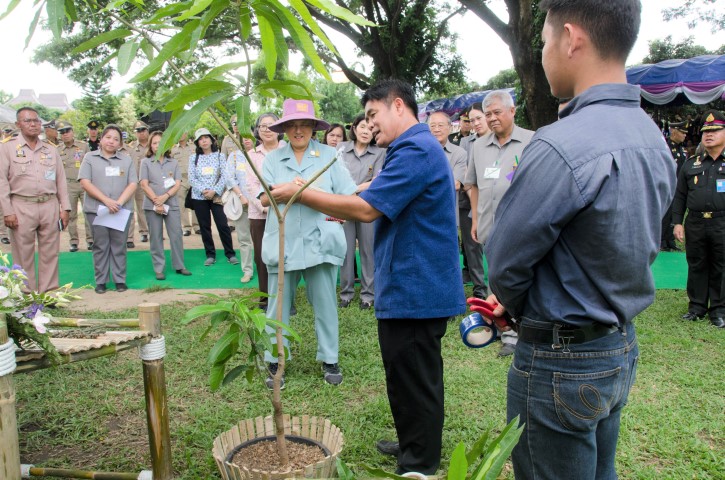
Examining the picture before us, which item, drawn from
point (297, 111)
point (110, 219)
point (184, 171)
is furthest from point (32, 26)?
point (184, 171)

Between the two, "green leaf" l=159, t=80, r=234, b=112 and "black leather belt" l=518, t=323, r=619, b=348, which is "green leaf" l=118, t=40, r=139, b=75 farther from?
"black leather belt" l=518, t=323, r=619, b=348

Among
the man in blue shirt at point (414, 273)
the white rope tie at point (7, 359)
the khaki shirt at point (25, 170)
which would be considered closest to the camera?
the white rope tie at point (7, 359)

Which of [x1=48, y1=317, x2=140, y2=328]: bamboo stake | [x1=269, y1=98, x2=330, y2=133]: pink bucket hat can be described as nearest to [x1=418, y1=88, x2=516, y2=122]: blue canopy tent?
[x1=269, y1=98, x2=330, y2=133]: pink bucket hat

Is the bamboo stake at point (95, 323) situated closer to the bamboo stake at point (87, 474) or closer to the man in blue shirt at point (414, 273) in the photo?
the bamboo stake at point (87, 474)

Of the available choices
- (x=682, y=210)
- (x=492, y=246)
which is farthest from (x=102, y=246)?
(x=682, y=210)

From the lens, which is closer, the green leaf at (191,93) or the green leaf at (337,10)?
the green leaf at (337,10)

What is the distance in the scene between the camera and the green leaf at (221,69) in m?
1.50

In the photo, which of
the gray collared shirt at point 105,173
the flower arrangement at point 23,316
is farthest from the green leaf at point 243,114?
the gray collared shirt at point 105,173

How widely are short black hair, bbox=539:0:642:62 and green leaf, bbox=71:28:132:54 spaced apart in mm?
1221

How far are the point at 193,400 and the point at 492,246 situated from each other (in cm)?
279

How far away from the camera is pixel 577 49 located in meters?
1.44

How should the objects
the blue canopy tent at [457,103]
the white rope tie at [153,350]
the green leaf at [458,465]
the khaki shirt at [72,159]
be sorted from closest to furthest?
the green leaf at [458,465] < the white rope tie at [153,350] < the khaki shirt at [72,159] < the blue canopy tent at [457,103]

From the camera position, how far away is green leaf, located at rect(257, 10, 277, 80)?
52.7 inches

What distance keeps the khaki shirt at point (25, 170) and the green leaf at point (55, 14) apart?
17.2 ft
